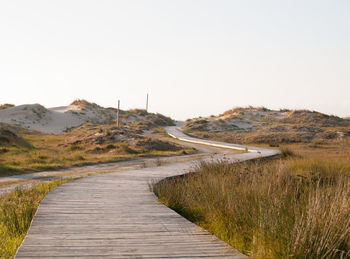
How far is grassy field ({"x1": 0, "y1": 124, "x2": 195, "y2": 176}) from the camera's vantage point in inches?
705

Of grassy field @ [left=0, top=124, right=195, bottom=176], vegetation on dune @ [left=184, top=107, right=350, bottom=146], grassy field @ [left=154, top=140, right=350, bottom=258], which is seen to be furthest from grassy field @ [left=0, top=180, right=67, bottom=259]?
vegetation on dune @ [left=184, top=107, right=350, bottom=146]

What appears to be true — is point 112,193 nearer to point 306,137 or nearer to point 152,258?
point 152,258

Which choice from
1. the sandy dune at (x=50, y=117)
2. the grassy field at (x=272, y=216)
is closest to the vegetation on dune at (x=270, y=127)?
the sandy dune at (x=50, y=117)

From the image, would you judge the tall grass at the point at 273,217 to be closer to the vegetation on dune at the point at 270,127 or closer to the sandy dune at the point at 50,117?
the vegetation on dune at the point at 270,127

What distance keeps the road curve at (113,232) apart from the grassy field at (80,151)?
9771 millimetres

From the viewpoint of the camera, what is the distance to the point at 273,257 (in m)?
3.81

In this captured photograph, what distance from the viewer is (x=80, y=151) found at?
26.0 metres

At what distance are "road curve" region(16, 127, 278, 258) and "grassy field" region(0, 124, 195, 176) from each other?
9.77m

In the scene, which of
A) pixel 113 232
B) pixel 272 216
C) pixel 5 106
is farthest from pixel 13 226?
pixel 5 106

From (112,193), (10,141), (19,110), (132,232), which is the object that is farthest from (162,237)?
(19,110)

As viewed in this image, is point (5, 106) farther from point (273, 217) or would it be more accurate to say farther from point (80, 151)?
point (273, 217)

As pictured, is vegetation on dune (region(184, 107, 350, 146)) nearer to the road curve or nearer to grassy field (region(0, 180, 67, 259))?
the road curve

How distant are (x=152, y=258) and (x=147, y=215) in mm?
2101

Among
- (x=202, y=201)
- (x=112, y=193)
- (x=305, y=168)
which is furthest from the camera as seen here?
(x=305, y=168)
